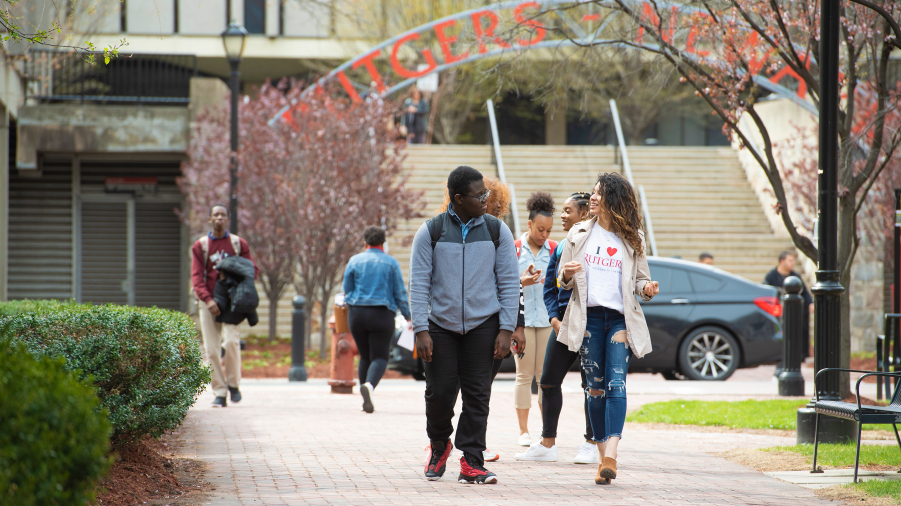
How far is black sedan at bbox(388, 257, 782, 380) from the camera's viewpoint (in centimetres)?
1289

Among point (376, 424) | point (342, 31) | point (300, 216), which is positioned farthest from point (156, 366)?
point (342, 31)

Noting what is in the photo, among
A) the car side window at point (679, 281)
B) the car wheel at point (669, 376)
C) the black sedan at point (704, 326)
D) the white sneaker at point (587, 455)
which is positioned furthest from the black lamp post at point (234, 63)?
the white sneaker at point (587, 455)

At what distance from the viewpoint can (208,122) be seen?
62.2 feet

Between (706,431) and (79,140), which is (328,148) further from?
(706,431)

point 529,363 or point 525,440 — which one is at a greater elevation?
point 529,363

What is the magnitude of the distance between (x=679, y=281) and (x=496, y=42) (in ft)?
15.8

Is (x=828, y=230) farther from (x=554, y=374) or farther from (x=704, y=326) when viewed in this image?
(x=704, y=326)

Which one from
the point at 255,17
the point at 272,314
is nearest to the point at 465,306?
the point at 272,314

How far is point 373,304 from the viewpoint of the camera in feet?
31.8

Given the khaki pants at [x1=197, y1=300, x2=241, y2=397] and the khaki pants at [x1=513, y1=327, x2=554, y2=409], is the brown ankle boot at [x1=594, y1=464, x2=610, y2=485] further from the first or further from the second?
the khaki pants at [x1=197, y1=300, x2=241, y2=397]

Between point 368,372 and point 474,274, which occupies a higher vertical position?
point 474,274

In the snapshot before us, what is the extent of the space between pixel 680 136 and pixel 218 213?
92.6 feet

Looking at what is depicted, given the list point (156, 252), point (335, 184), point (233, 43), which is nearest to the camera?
point (233, 43)

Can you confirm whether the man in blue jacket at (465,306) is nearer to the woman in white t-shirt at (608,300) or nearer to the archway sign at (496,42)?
the woman in white t-shirt at (608,300)
